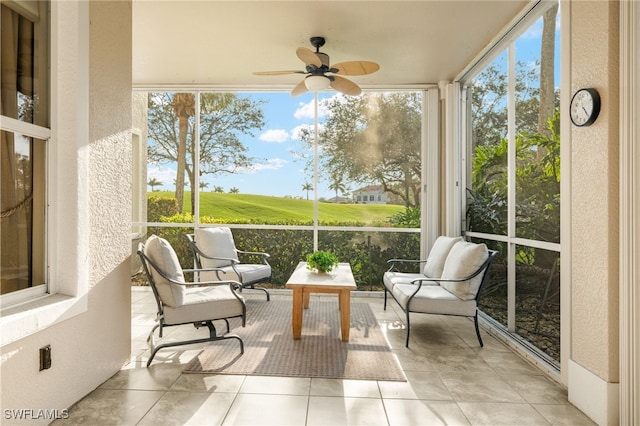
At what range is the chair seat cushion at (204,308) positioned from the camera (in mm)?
2764

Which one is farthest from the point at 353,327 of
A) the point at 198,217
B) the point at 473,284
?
the point at 198,217

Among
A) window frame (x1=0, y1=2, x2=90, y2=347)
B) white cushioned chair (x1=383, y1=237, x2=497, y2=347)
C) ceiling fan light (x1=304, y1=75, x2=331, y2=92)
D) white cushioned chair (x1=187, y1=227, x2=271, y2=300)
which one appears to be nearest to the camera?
window frame (x1=0, y1=2, x2=90, y2=347)

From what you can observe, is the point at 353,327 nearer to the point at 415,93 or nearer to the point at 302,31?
the point at 302,31

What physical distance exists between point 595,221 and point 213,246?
3.85m

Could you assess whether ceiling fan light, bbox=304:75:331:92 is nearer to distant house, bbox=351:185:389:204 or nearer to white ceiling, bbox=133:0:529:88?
white ceiling, bbox=133:0:529:88

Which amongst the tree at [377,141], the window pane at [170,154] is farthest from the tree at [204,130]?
the tree at [377,141]

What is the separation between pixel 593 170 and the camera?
215cm

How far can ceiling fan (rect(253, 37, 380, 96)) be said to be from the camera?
10.8 feet

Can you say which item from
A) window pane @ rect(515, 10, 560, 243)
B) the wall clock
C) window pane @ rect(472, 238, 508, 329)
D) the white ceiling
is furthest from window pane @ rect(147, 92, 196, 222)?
the wall clock

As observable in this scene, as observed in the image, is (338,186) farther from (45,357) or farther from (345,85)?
(45,357)

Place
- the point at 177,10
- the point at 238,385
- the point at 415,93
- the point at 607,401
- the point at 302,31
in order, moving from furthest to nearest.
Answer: the point at 415,93, the point at 302,31, the point at 177,10, the point at 238,385, the point at 607,401

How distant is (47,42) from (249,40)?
1.97 meters

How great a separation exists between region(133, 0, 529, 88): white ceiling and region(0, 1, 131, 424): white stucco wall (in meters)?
0.90

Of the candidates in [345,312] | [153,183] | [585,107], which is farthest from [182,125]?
[585,107]
